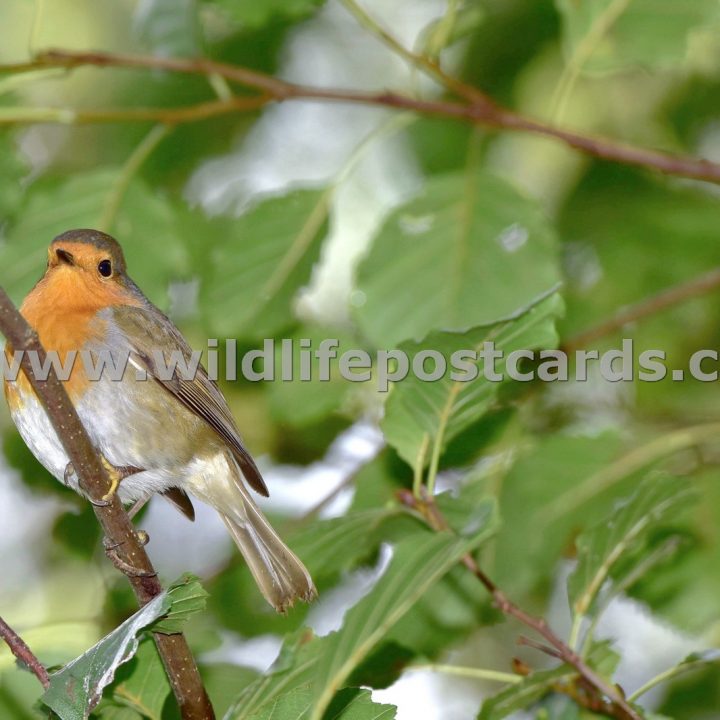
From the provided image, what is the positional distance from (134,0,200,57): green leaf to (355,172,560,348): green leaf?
902 mm

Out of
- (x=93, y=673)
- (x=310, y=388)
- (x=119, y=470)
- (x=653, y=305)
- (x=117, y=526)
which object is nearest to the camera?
(x=93, y=673)

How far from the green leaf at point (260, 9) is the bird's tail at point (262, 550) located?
5.09ft

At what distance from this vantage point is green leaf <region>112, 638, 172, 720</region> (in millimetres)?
2871

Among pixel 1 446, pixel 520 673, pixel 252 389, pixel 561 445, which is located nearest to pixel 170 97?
pixel 252 389

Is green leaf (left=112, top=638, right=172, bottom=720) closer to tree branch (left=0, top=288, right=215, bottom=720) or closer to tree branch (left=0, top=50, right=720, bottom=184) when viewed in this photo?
tree branch (left=0, top=288, right=215, bottom=720)

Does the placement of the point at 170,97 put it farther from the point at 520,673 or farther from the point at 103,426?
the point at 520,673

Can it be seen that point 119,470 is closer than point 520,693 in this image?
No

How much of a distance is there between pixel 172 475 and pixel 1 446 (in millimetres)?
1399

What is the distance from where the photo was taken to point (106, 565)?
15.5 ft

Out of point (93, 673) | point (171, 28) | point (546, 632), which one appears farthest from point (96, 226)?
point (546, 632)

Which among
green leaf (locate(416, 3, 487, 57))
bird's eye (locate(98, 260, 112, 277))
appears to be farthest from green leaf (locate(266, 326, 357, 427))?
green leaf (locate(416, 3, 487, 57))

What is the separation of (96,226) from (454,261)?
1.25 metres

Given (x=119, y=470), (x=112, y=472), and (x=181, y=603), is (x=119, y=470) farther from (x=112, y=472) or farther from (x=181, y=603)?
(x=181, y=603)

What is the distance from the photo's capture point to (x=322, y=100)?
151 inches
